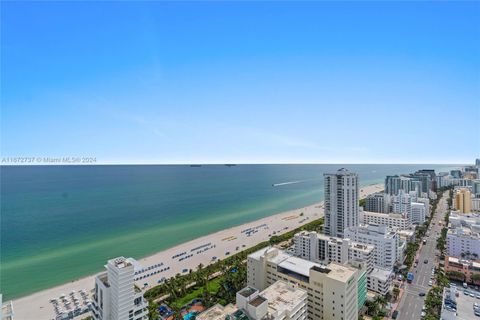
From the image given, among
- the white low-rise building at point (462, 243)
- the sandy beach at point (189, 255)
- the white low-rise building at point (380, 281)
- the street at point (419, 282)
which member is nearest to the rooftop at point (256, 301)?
the street at point (419, 282)

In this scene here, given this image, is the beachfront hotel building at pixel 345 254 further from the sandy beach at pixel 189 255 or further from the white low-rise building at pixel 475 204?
the white low-rise building at pixel 475 204

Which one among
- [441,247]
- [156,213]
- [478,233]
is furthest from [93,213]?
[478,233]

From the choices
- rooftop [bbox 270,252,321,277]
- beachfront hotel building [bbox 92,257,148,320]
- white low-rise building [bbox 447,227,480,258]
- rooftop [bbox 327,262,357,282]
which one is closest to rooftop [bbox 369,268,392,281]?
rooftop [bbox 270,252,321,277]

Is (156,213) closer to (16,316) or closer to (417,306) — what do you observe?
(16,316)

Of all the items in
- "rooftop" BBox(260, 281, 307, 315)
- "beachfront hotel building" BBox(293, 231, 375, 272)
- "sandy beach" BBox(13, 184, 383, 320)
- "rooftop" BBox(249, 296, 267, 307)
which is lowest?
"sandy beach" BBox(13, 184, 383, 320)

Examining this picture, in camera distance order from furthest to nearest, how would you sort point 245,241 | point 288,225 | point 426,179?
point 426,179 → point 288,225 → point 245,241

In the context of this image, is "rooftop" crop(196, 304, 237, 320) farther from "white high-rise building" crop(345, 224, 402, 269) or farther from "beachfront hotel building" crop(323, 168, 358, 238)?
"beachfront hotel building" crop(323, 168, 358, 238)
